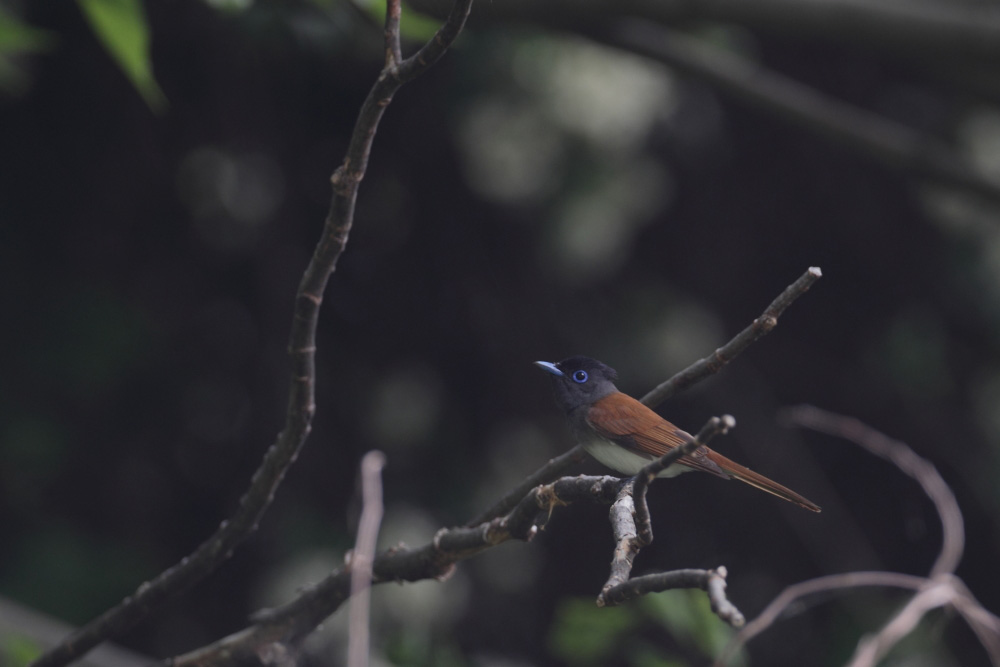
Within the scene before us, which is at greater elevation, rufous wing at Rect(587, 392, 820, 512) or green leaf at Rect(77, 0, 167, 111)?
green leaf at Rect(77, 0, 167, 111)

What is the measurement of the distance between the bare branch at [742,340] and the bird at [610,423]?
13.4 inches

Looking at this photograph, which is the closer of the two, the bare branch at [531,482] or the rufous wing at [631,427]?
the bare branch at [531,482]

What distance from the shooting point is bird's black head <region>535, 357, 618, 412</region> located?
210cm

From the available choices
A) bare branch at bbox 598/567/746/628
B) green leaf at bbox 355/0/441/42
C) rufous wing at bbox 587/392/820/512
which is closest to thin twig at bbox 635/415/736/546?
bare branch at bbox 598/567/746/628

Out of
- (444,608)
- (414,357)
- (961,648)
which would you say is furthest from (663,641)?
(414,357)

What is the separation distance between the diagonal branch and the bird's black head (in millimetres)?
679

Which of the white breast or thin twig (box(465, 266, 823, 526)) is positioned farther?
the white breast

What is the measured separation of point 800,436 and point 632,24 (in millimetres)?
2095

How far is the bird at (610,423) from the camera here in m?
1.94

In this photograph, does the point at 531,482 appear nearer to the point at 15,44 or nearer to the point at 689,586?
the point at 689,586

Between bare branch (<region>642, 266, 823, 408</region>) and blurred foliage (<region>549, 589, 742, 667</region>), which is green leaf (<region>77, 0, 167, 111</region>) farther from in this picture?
blurred foliage (<region>549, 589, 742, 667</region>)

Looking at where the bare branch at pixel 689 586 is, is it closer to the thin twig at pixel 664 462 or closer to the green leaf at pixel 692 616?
the thin twig at pixel 664 462

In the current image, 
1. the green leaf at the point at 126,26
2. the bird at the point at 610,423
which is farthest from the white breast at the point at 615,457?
the green leaf at the point at 126,26

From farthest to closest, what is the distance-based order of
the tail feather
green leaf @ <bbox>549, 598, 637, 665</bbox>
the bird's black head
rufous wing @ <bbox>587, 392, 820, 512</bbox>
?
green leaf @ <bbox>549, 598, 637, 665</bbox> → the bird's black head → rufous wing @ <bbox>587, 392, 820, 512</bbox> → the tail feather
